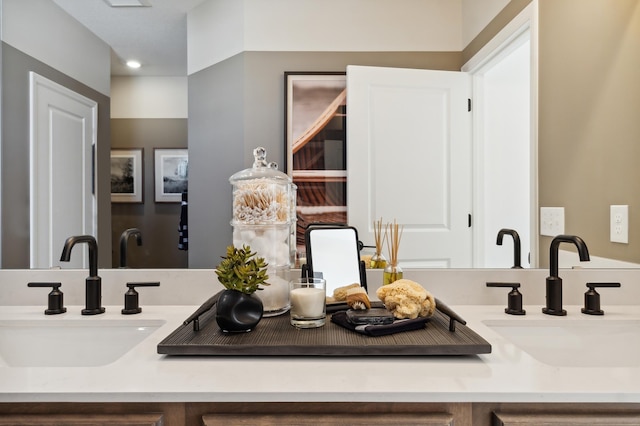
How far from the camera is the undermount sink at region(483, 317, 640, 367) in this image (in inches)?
45.3

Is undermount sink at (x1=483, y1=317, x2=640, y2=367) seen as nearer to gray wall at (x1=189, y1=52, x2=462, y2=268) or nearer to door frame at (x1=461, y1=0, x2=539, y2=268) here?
door frame at (x1=461, y1=0, x2=539, y2=268)

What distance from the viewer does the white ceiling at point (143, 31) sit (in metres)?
1.40

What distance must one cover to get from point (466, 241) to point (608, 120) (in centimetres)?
63

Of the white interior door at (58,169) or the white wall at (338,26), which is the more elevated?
the white wall at (338,26)

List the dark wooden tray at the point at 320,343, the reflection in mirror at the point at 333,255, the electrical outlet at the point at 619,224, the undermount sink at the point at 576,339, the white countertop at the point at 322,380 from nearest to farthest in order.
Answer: the white countertop at the point at 322,380 < the dark wooden tray at the point at 320,343 < the undermount sink at the point at 576,339 < the reflection in mirror at the point at 333,255 < the electrical outlet at the point at 619,224

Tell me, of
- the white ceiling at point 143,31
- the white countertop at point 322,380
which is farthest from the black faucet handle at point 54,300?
the white ceiling at point 143,31

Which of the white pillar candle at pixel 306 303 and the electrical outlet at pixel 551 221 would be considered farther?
the electrical outlet at pixel 551 221

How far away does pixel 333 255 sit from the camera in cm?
128

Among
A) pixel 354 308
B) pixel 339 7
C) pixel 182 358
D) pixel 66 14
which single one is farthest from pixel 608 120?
pixel 66 14

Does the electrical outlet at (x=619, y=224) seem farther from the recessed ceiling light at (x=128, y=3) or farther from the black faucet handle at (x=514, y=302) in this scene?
the recessed ceiling light at (x=128, y=3)

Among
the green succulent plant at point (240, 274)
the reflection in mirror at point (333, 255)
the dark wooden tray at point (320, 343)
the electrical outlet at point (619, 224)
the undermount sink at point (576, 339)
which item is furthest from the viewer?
the electrical outlet at point (619, 224)

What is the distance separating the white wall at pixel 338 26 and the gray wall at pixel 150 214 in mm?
308

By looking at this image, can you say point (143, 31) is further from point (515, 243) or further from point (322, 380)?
point (515, 243)

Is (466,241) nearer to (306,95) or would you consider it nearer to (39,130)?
(306,95)
